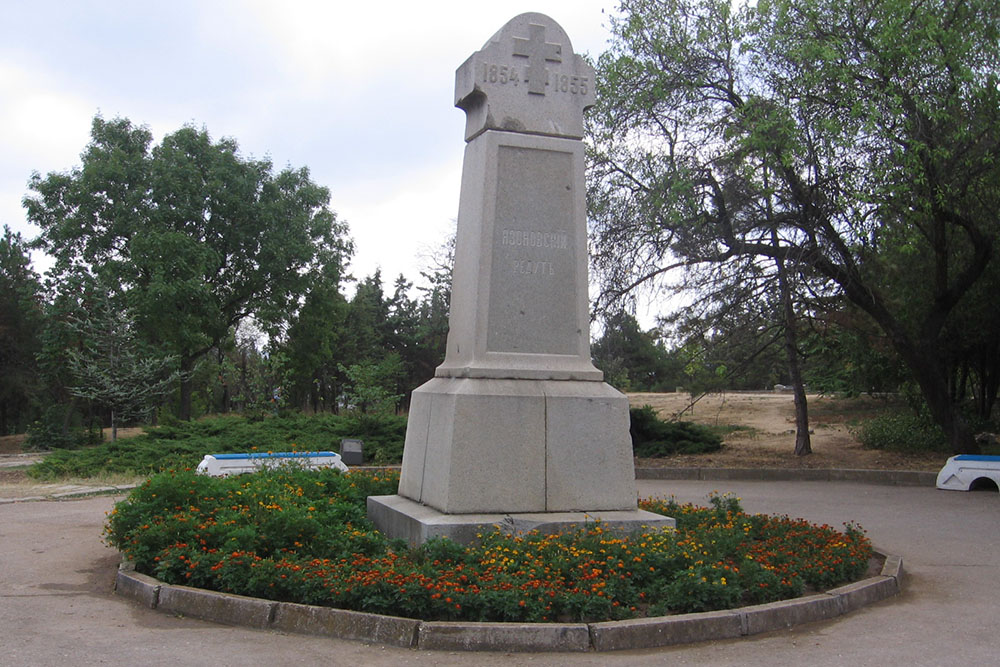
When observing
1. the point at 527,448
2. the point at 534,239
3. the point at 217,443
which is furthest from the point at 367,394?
the point at 527,448

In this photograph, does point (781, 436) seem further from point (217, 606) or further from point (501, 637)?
point (217, 606)

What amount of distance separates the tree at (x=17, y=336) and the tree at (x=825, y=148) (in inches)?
1151

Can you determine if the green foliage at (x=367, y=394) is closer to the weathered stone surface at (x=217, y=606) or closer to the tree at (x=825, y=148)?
the tree at (x=825, y=148)

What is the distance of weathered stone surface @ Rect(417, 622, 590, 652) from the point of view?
5.32 m

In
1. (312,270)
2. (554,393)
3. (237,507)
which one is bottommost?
(237,507)

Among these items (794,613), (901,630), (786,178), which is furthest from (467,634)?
(786,178)

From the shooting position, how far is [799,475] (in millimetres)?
16312

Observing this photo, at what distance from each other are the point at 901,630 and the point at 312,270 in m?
33.1

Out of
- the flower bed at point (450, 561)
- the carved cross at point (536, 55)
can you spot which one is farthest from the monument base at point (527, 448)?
the carved cross at point (536, 55)

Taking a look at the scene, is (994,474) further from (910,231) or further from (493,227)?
(493,227)

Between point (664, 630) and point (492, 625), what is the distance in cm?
108

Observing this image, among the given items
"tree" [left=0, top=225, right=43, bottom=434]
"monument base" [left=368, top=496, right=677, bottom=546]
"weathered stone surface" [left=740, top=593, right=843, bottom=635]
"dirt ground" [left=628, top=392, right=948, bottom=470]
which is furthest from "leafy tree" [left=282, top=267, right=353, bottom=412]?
"weathered stone surface" [left=740, top=593, right=843, bottom=635]

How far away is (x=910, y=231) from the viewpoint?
1576cm

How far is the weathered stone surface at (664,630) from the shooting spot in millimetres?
5414
